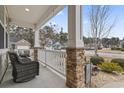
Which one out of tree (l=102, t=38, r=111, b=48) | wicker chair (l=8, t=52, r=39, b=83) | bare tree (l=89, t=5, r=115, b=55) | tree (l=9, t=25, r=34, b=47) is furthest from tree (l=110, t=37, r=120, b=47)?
tree (l=9, t=25, r=34, b=47)

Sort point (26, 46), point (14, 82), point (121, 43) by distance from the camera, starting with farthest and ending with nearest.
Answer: point (26, 46) → point (121, 43) → point (14, 82)

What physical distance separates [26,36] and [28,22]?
15.7m

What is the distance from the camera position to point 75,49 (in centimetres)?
333

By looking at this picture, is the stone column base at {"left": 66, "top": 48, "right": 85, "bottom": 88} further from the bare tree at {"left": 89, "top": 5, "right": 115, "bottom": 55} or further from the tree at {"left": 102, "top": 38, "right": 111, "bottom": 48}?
the tree at {"left": 102, "top": 38, "right": 111, "bottom": 48}

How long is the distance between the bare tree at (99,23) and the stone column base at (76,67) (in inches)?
344

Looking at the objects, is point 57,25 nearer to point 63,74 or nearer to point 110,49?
point 110,49

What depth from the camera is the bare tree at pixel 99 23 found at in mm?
11883

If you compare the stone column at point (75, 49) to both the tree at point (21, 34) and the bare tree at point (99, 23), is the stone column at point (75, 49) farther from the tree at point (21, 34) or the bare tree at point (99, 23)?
the tree at point (21, 34)

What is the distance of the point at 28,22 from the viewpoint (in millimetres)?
9258

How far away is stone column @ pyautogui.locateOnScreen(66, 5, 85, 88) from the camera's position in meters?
3.30

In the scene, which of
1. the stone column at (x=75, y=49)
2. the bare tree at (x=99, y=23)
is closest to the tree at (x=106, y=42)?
the bare tree at (x=99, y=23)

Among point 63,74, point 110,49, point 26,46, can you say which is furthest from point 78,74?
point 26,46

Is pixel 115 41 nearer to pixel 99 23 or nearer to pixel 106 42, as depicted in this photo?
pixel 106 42
